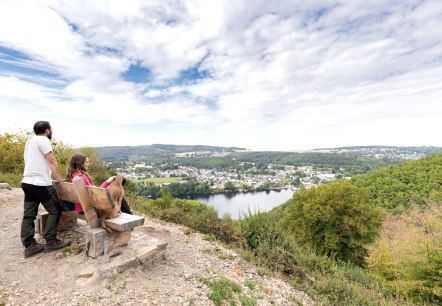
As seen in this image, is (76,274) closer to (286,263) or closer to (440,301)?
(286,263)

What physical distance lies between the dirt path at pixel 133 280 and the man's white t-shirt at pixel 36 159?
54.6 inches

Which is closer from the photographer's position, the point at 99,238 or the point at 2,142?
the point at 99,238

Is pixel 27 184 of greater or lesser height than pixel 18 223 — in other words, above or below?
above

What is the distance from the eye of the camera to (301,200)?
19203mm

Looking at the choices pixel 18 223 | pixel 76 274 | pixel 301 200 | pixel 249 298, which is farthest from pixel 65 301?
pixel 301 200

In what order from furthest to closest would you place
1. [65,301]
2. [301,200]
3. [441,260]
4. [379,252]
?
[301,200], [379,252], [441,260], [65,301]

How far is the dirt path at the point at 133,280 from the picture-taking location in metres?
3.28

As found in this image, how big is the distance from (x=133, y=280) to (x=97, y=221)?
Answer: 3.83ft

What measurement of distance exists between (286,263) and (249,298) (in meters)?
1.88

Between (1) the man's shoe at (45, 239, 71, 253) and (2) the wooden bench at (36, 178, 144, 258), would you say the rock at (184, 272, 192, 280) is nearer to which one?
(2) the wooden bench at (36, 178, 144, 258)

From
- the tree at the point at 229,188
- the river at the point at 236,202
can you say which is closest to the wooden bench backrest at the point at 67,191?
the river at the point at 236,202

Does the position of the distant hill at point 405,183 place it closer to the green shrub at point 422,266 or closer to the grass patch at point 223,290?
the green shrub at point 422,266

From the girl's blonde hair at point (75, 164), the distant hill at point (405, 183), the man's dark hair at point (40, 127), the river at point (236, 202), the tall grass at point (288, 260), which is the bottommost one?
the river at point (236, 202)

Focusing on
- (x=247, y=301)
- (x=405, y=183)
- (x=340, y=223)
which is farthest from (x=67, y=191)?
(x=405, y=183)
